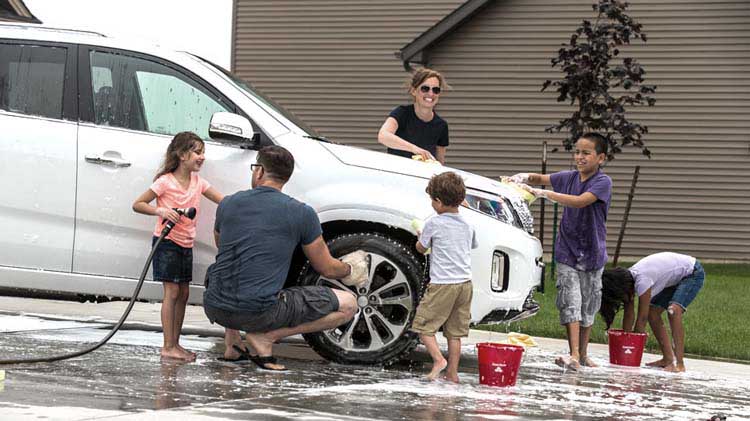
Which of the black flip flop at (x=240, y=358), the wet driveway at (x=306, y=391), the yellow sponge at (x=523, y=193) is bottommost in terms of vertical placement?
the wet driveway at (x=306, y=391)

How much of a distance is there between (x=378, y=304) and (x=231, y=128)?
141 cm

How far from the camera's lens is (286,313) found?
24.8ft

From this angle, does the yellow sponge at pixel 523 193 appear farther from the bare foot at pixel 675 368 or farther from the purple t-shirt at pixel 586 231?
the bare foot at pixel 675 368

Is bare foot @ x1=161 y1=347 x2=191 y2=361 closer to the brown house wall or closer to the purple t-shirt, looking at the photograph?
the purple t-shirt

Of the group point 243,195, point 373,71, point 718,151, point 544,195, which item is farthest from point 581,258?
point 373,71

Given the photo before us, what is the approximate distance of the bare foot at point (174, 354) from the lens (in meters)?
7.96

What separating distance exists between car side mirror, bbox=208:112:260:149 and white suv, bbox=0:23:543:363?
0.02 metres

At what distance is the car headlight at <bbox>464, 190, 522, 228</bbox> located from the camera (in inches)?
319

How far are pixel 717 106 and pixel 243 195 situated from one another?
16323 mm

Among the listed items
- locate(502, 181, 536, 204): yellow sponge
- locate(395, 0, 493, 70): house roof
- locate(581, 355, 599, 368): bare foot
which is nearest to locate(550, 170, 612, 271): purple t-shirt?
locate(502, 181, 536, 204): yellow sponge

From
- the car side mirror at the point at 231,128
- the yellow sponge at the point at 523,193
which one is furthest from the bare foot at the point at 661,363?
the car side mirror at the point at 231,128

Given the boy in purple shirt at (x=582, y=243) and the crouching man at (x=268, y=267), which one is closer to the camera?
the crouching man at (x=268, y=267)

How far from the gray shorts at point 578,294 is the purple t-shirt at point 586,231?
81mm

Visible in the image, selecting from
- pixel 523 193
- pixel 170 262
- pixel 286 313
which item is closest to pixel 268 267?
pixel 286 313
